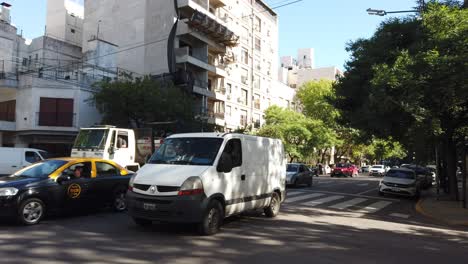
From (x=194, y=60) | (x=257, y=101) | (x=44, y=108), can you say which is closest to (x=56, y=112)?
(x=44, y=108)

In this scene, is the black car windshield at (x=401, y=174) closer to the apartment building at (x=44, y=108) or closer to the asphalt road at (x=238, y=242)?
the asphalt road at (x=238, y=242)

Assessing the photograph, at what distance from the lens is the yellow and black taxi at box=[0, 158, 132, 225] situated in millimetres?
8578

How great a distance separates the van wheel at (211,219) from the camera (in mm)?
8086

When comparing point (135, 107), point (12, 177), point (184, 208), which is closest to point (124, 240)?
point (184, 208)

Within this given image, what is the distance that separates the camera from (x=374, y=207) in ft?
53.3

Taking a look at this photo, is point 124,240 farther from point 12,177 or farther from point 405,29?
point 405,29

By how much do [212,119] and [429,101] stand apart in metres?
27.1

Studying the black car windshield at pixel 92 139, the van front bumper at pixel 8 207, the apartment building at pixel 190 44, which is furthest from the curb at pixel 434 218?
the apartment building at pixel 190 44

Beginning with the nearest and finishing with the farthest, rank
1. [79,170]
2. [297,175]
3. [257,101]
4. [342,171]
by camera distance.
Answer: [79,170]
[297,175]
[342,171]
[257,101]

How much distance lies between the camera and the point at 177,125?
97.3 ft

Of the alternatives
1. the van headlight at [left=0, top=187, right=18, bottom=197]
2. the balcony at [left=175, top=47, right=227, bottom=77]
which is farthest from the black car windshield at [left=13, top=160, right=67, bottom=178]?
the balcony at [left=175, top=47, right=227, bottom=77]

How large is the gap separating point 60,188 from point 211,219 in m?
3.76

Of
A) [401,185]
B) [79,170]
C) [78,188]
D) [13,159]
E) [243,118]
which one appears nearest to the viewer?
[78,188]

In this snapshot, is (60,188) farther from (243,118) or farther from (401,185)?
(243,118)
